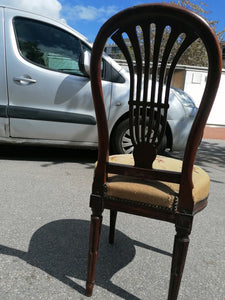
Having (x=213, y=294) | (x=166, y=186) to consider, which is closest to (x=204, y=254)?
(x=213, y=294)

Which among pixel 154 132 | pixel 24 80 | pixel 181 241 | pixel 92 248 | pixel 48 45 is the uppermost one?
pixel 48 45

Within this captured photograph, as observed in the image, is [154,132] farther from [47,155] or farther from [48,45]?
[47,155]

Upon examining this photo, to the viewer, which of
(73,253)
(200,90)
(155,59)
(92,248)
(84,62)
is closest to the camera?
(155,59)

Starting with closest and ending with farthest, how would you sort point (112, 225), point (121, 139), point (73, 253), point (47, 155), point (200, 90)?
1. point (73, 253)
2. point (112, 225)
3. point (121, 139)
4. point (47, 155)
5. point (200, 90)

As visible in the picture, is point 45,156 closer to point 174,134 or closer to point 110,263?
point 174,134

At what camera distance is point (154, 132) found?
1317mm

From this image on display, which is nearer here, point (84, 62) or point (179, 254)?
point (179, 254)

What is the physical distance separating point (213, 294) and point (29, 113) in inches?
115

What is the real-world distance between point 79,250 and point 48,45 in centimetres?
287

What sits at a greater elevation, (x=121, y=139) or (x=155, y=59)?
(x=155, y=59)

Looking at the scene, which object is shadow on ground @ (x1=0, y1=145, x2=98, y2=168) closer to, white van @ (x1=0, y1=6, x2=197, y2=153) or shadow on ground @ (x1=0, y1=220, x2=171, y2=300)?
white van @ (x1=0, y1=6, x2=197, y2=153)

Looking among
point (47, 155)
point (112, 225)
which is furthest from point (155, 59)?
point (47, 155)

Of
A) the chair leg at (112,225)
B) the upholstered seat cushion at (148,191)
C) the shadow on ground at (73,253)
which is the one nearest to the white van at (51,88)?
the shadow on ground at (73,253)

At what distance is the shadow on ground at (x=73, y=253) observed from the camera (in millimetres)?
1607
